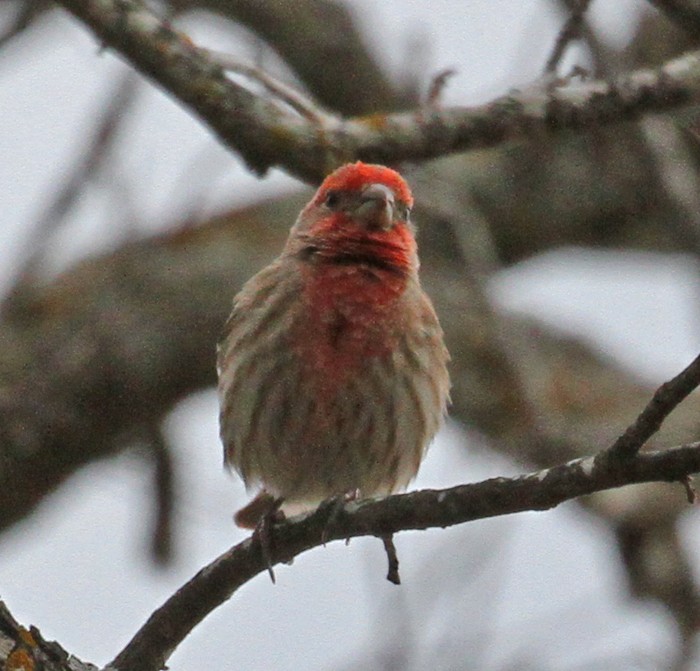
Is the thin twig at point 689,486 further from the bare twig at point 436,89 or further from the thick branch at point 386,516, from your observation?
the bare twig at point 436,89

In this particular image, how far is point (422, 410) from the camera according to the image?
5.56m

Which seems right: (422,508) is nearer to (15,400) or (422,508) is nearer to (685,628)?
(685,628)

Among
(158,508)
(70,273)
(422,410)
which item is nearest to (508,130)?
(422,410)

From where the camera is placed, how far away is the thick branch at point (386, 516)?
3123 millimetres

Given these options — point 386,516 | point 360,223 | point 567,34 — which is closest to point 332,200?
point 360,223

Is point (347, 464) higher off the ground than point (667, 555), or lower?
higher

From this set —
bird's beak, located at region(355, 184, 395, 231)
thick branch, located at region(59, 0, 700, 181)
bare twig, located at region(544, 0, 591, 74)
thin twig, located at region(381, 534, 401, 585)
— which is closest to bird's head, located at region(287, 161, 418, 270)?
bird's beak, located at region(355, 184, 395, 231)

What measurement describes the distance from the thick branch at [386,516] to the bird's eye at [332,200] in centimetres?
191

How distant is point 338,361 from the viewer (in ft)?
17.5

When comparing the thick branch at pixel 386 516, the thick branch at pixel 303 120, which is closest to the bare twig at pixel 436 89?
the thick branch at pixel 303 120

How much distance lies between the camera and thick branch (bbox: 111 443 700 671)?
312 cm

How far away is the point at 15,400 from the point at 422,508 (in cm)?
448

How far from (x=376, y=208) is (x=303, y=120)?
1.84 feet

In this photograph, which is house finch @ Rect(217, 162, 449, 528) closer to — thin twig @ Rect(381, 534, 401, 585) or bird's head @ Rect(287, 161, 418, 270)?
bird's head @ Rect(287, 161, 418, 270)
